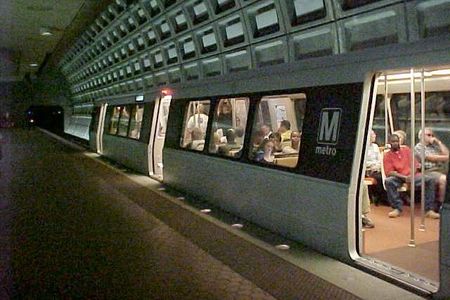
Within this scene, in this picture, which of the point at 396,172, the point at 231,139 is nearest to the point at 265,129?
the point at 231,139

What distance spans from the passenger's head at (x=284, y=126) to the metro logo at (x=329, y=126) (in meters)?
1.38

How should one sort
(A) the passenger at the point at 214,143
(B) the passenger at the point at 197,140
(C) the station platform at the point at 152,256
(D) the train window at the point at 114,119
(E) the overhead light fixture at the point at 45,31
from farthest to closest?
(E) the overhead light fixture at the point at 45,31, (D) the train window at the point at 114,119, (B) the passenger at the point at 197,140, (A) the passenger at the point at 214,143, (C) the station platform at the point at 152,256

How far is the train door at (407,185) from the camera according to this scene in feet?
22.2

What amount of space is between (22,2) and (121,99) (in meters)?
4.63

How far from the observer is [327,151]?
7.37 metres

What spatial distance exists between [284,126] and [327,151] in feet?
6.60

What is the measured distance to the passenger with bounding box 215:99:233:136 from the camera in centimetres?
1105

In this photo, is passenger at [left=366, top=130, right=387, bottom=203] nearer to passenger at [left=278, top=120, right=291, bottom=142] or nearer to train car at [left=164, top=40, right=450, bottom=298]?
train car at [left=164, top=40, right=450, bottom=298]

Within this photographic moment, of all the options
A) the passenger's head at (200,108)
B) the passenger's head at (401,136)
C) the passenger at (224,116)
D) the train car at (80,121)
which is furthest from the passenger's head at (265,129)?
the train car at (80,121)

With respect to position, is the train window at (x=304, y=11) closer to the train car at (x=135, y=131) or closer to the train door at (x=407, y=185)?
the train door at (x=407, y=185)

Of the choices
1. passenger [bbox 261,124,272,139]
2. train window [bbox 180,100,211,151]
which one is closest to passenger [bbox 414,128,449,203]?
passenger [bbox 261,124,272,139]

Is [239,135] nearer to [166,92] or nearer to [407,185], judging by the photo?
[407,185]

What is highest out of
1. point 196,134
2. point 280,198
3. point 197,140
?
point 196,134

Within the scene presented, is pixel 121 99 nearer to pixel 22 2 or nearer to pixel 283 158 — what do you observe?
pixel 22 2
